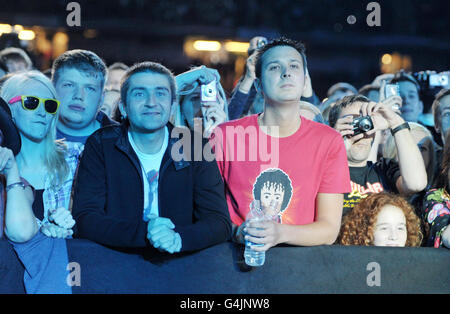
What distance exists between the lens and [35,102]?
2.68 m

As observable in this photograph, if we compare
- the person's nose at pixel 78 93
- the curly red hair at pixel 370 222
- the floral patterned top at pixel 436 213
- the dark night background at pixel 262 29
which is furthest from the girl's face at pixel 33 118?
the dark night background at pixel 262 29

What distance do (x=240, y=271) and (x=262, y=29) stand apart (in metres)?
11.1

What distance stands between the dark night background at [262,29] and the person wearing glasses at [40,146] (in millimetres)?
9701

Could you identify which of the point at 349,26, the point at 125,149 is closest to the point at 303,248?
the point at 125,149

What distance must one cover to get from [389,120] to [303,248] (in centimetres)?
102

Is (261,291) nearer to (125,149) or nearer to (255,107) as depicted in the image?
(125,149)

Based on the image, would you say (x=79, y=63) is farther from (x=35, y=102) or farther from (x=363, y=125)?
(x=363, y=125)

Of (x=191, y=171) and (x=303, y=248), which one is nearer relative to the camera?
(x=303, y=248)

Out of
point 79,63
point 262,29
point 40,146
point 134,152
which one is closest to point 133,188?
point 134,152

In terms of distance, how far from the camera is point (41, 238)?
2.24 m

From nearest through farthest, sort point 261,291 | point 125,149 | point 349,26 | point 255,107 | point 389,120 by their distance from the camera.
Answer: point 261,291 → point 125,149 → point 389,120 → point 255,107 → point 349,26

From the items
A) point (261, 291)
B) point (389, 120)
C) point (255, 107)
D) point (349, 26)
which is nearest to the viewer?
point (261, 291)

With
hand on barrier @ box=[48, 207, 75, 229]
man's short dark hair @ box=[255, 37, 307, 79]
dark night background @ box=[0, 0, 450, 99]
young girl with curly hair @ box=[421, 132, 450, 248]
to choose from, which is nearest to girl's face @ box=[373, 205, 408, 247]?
young girl with curly hair @ box=[421, 132, 450, 248]

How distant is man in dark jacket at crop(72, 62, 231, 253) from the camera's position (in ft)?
7.47
